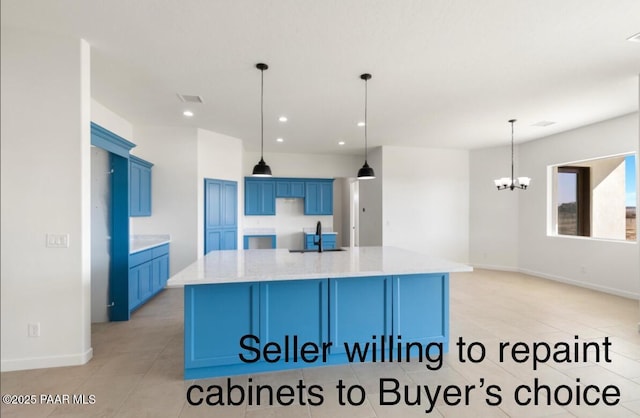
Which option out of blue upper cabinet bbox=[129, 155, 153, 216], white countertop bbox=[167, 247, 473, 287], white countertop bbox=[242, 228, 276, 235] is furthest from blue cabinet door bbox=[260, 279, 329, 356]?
white countertop bbox=[242, 228, 276, 235]

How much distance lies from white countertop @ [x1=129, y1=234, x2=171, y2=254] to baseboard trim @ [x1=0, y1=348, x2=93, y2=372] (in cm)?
151

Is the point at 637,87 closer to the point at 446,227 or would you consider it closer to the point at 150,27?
the point at 446,227

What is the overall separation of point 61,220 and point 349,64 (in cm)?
303

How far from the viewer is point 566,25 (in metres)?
2.45

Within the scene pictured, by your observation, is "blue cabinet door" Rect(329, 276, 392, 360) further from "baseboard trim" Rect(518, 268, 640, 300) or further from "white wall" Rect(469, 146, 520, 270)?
"white wall" Rect(469, 146, 520, 270)

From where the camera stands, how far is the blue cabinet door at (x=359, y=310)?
2.68 meters

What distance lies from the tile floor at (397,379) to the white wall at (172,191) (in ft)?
5.30

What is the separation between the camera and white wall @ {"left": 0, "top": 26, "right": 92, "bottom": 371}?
2574 mm

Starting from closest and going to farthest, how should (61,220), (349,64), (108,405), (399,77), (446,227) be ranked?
1. (108,405)
2. (61,220)
3. (349,64)
4. (399,77)
5. (446,227)

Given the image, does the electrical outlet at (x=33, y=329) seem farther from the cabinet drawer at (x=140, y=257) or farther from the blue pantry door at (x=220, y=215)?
the blue pantry door at (x=220, y=215)

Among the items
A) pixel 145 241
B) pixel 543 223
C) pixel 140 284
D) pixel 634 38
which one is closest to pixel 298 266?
pixel 140 284

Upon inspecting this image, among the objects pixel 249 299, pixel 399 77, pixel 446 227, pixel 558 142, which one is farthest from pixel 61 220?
pixel 558 142

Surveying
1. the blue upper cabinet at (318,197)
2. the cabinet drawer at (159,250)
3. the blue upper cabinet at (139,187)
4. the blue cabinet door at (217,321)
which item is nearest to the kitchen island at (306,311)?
the blue cabinet door at (217,321)

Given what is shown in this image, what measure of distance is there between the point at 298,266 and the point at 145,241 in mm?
3318
